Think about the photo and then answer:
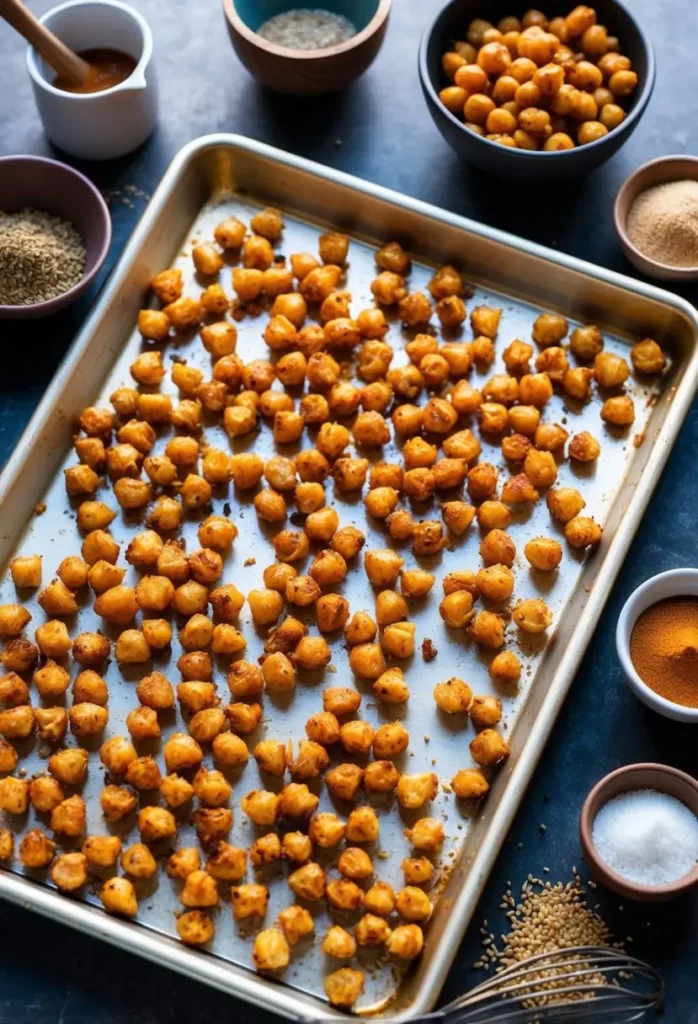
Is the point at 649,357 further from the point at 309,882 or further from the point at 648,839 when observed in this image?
the point at 309,882

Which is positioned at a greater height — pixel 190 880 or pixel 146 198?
pixel 146 198

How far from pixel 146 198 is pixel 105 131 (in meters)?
0.15

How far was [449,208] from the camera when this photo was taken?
2.68 meters

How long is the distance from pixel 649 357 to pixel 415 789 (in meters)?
0.89

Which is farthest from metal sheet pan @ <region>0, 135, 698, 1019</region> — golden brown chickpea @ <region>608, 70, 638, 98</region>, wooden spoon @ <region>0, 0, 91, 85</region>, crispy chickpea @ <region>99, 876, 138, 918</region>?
golden brown chickpea @ <region>608, 70, 638, 98</region>

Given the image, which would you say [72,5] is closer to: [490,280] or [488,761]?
[490,280]

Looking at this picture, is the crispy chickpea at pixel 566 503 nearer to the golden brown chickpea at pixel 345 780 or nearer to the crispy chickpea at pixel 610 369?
the crispy chickpea at pixel 610 369

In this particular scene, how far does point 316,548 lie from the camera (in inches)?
93.3

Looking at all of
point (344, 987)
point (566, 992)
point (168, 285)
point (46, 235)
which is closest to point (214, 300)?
point (168, 285)

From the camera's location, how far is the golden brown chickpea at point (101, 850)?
2.11 metres

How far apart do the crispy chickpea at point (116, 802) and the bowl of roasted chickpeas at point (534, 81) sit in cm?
128

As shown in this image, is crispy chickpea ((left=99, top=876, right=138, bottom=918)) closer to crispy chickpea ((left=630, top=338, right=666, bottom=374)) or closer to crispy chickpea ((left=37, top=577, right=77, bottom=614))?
crispy chickpea ((left=37, top=577, right=77, bottom=614))

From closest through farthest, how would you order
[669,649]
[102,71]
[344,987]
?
[344,987] < [669,649] < [102,71]

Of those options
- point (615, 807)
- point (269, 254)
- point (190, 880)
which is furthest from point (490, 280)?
point (190, 880)
